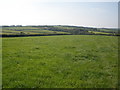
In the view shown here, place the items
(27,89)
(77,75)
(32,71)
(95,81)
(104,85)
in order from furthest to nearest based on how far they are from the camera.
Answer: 1. (32,71)
2. (77,75)
3. (95,81)
4. (104,85)
5. (27,89)

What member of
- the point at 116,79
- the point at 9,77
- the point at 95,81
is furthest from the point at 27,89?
the point at 116,79

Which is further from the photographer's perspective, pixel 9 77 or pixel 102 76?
pixel 102 76

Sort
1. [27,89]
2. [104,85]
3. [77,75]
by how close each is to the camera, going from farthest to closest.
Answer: [77,75], [104,85], [27,89]

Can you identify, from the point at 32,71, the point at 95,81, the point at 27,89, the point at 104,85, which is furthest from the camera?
the point at 32,71

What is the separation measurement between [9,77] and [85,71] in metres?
6.33

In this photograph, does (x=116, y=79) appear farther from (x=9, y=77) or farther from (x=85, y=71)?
(x=9, y=77)

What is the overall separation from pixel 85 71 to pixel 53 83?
159 inches

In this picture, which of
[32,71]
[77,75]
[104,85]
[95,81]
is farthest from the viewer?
[32,71]

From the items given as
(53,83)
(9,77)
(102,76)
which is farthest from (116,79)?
(9,77)

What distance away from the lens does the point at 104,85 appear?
9.59m

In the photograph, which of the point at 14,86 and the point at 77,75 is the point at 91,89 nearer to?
the point at 77,75

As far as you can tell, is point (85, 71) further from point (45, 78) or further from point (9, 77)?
point (9, 77)

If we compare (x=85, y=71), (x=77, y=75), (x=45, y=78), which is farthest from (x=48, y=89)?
(x=85, y=71)

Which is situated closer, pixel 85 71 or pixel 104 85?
pixel 104 85
